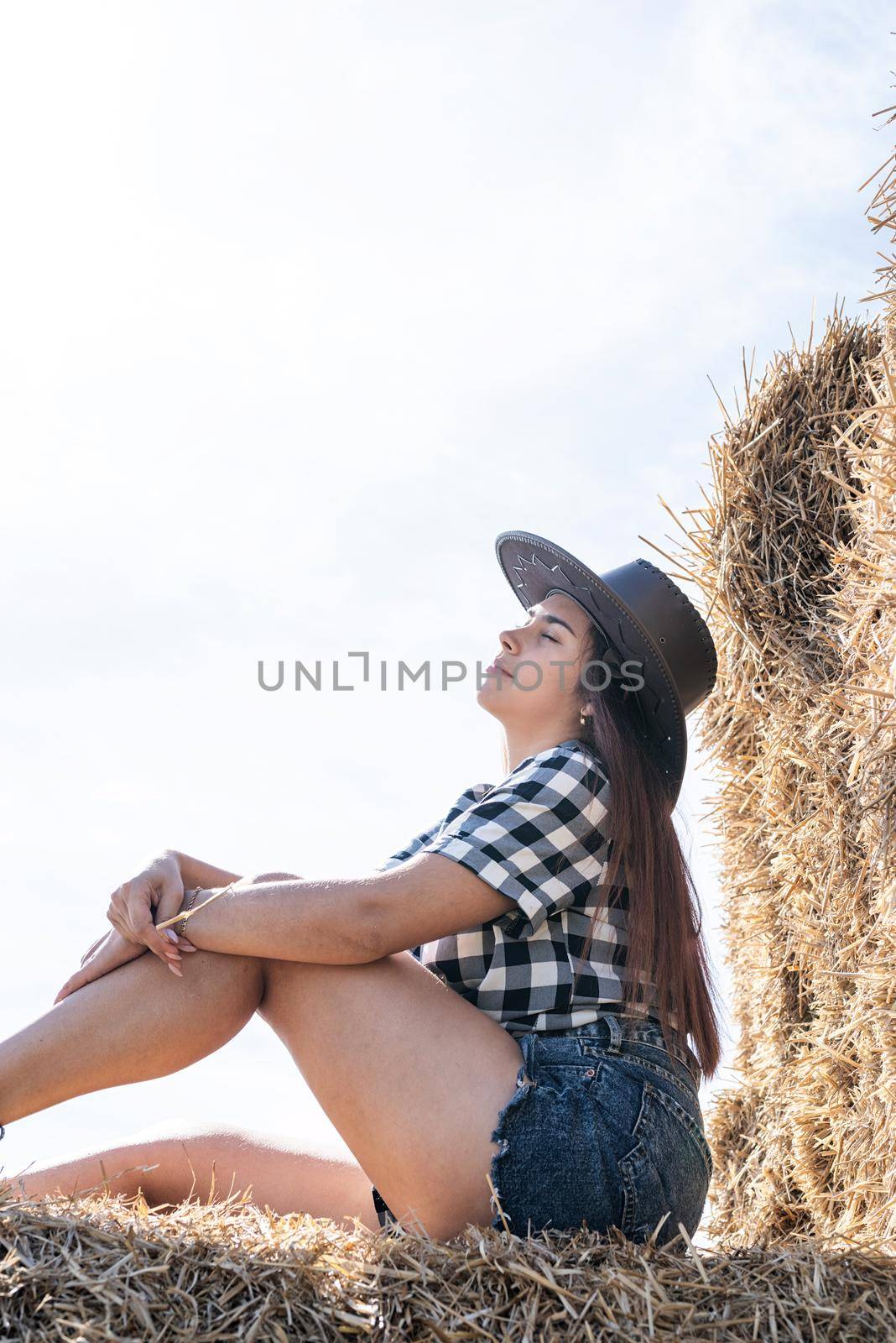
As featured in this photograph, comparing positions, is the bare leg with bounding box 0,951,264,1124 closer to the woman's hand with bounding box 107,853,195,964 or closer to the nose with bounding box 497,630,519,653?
the woman's hand with bounding box 107,853,195,964

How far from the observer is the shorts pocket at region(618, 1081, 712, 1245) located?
67.8 inches

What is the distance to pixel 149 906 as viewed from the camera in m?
1.98

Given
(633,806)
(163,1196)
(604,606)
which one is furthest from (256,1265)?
(604,606)

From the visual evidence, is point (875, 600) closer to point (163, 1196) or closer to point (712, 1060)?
point (712, 1060)

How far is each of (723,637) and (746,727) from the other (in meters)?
0.24

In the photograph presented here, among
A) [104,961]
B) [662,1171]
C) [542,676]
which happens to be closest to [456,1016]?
[662,1171]

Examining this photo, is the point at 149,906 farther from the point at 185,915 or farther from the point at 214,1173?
the point at 214,1173

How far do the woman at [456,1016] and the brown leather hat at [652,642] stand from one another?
0.17 meters

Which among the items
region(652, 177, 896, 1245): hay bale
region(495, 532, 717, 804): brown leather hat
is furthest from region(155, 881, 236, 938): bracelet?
region(652, 177, 896, 1245): hay bale

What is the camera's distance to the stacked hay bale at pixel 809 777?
2.30 m

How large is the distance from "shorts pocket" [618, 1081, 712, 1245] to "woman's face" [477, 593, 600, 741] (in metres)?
0.77

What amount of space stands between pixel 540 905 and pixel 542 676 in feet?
2.09

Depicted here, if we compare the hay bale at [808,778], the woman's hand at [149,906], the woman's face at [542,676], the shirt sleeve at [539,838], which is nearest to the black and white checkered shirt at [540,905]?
the shirt sleeve at [539,838]

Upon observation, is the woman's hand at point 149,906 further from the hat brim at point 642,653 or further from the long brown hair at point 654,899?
the hat brim at point 642,653
